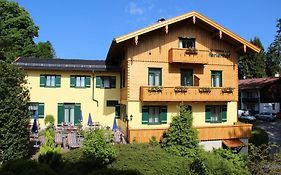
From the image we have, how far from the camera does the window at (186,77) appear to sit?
86.8 feet

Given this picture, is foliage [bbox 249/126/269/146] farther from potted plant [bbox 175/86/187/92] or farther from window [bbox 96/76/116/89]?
window [bbox 96/76/116/89]

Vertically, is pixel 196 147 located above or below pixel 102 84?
below

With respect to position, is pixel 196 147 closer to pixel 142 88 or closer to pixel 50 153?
pixel 142 88

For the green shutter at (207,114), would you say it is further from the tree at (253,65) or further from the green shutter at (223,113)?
the tree at (253,65)

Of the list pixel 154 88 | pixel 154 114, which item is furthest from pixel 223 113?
pixel 154 88

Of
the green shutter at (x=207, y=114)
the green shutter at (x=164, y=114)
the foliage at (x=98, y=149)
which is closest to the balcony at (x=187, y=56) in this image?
the green shutter at (x=164, y=114)

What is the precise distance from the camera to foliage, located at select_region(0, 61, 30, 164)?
18.2 metres

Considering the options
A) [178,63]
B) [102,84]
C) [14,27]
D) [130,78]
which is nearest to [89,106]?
[102,84]

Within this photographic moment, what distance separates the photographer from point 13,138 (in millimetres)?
18391

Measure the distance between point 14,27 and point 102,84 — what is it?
76.8ft

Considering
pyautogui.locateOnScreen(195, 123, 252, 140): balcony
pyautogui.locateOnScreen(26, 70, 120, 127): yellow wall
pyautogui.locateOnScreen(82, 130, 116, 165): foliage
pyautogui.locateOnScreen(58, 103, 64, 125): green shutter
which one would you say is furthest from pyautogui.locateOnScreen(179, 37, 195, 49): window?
pyautogui.locateOnScreen(82, 130, 116, 165): foliage

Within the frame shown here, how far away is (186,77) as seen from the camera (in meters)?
26.6

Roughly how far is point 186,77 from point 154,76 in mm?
2836

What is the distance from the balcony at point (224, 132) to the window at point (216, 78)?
3.81 m
